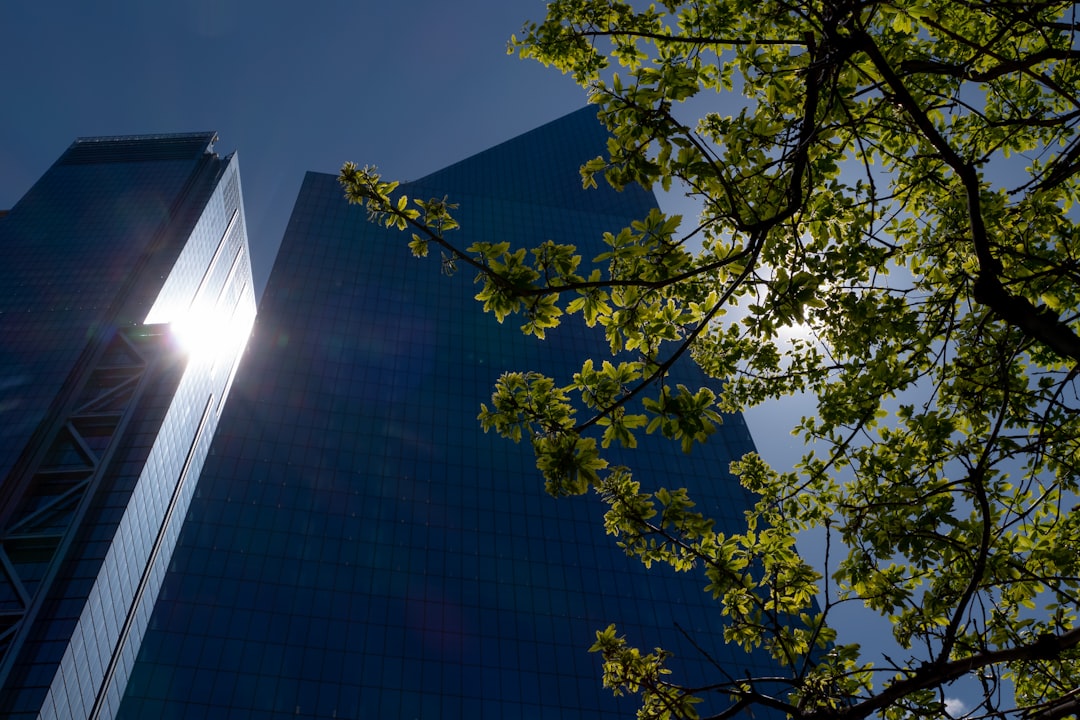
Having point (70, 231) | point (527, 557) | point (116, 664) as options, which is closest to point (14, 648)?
point (116, 664)

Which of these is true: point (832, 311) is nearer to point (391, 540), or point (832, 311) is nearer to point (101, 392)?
point (391, 540)

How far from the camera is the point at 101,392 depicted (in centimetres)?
6769

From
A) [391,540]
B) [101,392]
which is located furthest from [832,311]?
[101,392]

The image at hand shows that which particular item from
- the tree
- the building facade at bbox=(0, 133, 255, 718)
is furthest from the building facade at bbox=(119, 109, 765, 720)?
the tree

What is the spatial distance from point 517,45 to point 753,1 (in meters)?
2.59

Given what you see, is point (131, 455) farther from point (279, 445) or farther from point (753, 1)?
point (753, 1)

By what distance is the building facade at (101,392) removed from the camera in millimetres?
50375

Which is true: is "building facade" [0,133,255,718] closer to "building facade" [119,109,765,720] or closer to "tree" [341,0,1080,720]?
"building facade" [119,109,765,720]

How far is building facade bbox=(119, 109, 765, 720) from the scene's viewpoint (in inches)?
1773

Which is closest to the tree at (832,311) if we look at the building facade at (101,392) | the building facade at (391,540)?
the building facade at (391,540)

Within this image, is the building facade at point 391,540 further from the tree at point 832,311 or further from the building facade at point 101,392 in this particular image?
the tree at point 832,311

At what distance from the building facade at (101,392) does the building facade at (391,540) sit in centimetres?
1005

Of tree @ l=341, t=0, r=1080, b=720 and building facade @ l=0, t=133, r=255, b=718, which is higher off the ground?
building facade @ l=0, t=133, r=255, b=718

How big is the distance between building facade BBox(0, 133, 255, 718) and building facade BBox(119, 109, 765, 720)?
10055 millimetres
